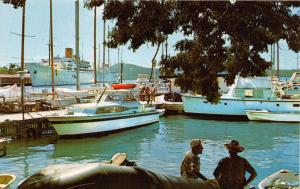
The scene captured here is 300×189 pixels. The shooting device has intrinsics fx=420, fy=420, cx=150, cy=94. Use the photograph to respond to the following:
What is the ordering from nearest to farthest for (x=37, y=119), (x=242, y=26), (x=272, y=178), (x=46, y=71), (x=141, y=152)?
(x=242, y=26) → (x=272, y=178) → (x=141, y=152) → (x=37, y=119) → (x=46, y=71)

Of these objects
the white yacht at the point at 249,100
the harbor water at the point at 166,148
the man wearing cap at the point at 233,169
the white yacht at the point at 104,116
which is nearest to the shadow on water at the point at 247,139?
the harbor water at the point at 166,148

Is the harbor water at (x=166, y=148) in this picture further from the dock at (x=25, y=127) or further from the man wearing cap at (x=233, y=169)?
the man wearing cap at (x=233, y=169)

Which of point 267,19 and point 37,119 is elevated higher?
point 267,19

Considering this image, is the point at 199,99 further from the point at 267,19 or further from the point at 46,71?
the point at 46,71

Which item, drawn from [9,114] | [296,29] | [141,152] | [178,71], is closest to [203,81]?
[178,71]

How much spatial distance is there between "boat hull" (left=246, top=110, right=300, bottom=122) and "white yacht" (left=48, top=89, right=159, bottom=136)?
984 centimetres

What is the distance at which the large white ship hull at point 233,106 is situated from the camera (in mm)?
39075

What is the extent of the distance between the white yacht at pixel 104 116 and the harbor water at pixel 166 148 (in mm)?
656

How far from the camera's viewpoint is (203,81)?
899 cm

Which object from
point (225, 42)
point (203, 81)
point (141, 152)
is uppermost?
point (225, 42)

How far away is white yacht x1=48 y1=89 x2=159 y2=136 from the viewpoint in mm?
27812

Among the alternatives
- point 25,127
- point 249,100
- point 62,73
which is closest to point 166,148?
point 25,127

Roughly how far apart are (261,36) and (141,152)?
1650 centimetres

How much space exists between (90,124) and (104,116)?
1369 mm
